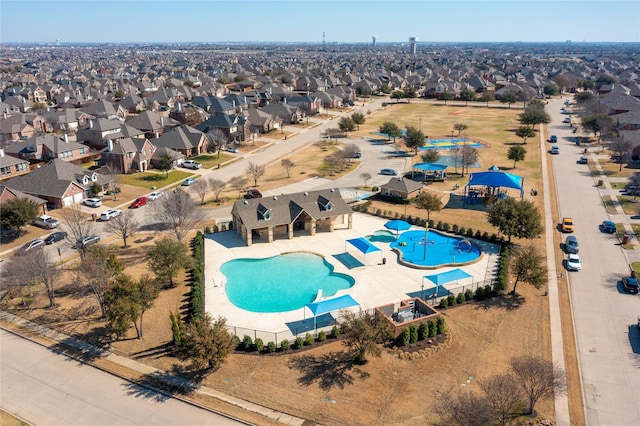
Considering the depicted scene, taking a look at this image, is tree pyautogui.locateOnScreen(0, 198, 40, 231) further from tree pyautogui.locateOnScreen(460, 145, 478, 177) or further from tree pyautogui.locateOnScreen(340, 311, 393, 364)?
Result: tree pyautogui.locateOnScreen(460, 145, 478, 177)

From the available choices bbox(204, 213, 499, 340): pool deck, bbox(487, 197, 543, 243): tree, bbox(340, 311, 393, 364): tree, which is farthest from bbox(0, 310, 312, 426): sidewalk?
bbox(487, 197, 543, 243): tree

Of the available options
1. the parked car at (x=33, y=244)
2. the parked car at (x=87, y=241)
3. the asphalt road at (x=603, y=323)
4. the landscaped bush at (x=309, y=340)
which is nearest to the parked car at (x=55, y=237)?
the parked car at (x=33, y=244)

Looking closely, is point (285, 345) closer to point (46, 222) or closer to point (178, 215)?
point (178, 215)

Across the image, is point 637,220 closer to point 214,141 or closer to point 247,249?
point 247,249

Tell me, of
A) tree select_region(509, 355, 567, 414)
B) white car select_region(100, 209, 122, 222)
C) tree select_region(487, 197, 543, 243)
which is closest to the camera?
tree select_region(509, 355, 567, 414)

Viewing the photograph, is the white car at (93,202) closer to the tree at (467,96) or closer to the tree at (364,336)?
the tree at (364,336)

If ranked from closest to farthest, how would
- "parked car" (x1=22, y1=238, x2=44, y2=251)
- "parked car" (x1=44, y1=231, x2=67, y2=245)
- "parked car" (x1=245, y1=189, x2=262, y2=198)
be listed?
1. "parked car" (x1=22, y1=238, x2=44, y2=251)
2. "parked car" (x1=44, y1=231, x2=67, y2=245)
3. "parked car" (x1=245, y1=189, x2=262, y2=198)
